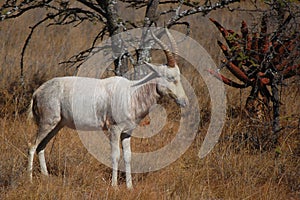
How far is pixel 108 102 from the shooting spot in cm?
518

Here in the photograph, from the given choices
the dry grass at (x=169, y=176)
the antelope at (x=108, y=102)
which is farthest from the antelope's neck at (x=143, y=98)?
the dry grass at (x=169, y=176)

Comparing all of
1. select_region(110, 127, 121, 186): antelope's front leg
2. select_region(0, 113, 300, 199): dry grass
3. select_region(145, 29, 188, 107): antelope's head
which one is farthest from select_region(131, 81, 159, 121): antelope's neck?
select_region(0, 113, 300, 199): dry grass

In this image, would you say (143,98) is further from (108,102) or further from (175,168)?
(175,168)

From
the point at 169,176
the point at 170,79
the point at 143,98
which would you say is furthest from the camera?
the point at 169,176

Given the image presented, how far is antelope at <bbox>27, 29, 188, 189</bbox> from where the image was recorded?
511 centimetres

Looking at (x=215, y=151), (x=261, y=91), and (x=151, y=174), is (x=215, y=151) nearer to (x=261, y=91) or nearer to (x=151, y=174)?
(x=151, y=174)

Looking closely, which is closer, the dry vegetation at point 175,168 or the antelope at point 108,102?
the dry vegetation at point 175,168

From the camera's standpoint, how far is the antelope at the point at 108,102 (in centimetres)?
511

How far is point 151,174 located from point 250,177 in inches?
43.0

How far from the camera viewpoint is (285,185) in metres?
5.27

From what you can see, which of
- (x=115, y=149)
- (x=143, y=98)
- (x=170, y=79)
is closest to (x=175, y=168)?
(x=115, y=149)

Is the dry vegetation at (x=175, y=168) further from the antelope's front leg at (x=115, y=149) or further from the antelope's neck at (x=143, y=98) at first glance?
the antelope's neck at (x=143, y=98)

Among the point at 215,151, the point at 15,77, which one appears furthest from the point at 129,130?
the point at 15,77

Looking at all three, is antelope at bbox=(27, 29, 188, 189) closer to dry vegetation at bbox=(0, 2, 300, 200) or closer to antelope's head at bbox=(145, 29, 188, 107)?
antelope's head at bbox=(145, 29, 188, 107)
